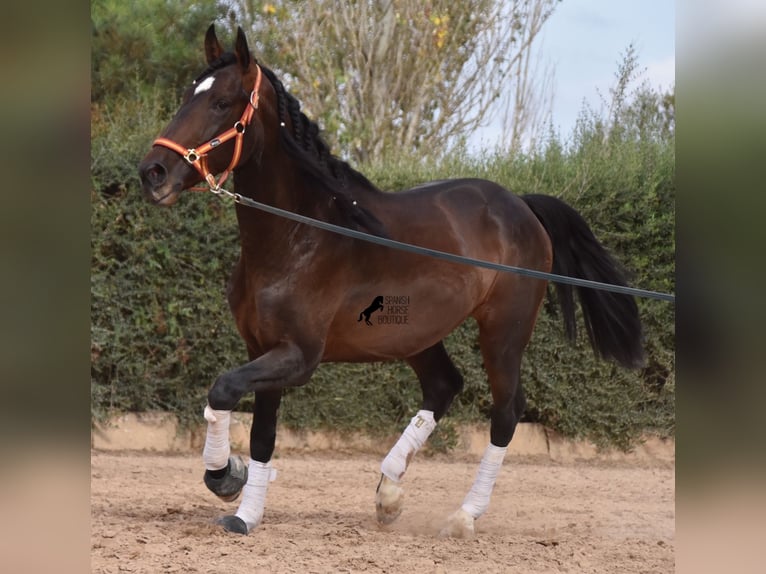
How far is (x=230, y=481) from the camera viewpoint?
3734mm

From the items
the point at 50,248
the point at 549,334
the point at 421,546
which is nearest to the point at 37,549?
the point at 50,248

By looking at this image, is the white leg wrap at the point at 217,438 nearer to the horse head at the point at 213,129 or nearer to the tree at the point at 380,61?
the horse head at the point at 213,129

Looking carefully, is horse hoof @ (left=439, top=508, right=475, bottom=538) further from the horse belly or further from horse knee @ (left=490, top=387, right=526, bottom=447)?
the horse belly

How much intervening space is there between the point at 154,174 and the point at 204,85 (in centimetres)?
45

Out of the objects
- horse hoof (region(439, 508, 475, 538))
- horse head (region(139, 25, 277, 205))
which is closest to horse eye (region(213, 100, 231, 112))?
horse head (region(139, 25, 277, 205))

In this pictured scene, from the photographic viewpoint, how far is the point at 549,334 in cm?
682

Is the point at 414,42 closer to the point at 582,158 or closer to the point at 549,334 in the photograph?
the point at 582,158

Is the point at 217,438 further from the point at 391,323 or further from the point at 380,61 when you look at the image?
the point at 380,61

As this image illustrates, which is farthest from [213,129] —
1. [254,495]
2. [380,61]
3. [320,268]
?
[380,61]

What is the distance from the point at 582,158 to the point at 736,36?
243 inches

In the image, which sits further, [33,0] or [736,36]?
[736,36]

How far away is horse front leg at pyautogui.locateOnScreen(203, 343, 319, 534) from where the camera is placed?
3451mm

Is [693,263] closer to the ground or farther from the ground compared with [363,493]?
farther from the ground

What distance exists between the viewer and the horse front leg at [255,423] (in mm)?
3451
